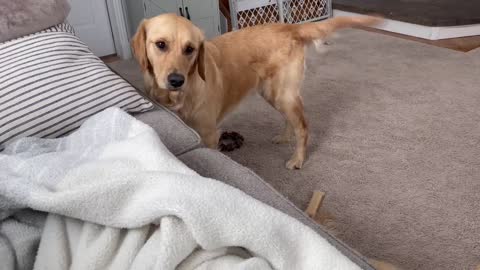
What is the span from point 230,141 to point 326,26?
66 centimetres

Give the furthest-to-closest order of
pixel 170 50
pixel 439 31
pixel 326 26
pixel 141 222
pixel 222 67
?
pixel 439 31
pixel 326 26
pixel 222 67
pixel 170 50
pixel 141 222

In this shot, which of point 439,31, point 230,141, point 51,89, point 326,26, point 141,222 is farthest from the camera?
point 439,31

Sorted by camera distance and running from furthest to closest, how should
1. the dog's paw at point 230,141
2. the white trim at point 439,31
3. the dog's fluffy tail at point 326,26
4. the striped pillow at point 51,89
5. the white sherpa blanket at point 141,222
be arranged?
1. the white trim at point 439,31
2. the dog's paw at point 230,141
3. the dog's fluffy tail at point 326,26
4. the striped pillow at point 51,89
5. the white sherpa blanket at point 141,222

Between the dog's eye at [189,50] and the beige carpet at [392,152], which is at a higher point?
the dog's eye at [189,50]

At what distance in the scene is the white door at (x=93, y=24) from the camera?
305 cm

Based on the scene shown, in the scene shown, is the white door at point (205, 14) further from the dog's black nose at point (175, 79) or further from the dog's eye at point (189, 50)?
the dog's black nose at point (175, 79)

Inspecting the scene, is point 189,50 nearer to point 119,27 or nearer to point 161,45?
point 161,45

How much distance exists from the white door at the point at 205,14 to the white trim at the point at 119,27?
514mm

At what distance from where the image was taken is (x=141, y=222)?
0.64m

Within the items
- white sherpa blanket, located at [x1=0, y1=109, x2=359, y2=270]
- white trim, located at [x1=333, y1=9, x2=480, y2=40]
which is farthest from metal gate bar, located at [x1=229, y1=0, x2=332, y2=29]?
white sherpa blanket, located at [x1=0, y1=109, x2=359, y2=270]

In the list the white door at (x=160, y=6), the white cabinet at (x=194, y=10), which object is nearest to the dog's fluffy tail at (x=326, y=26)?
the white cabinet at (x=194, y=10)

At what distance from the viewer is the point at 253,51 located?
66.3 inches

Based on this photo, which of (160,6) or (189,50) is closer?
(189,50)

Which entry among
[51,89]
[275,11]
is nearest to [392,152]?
[51,89]
